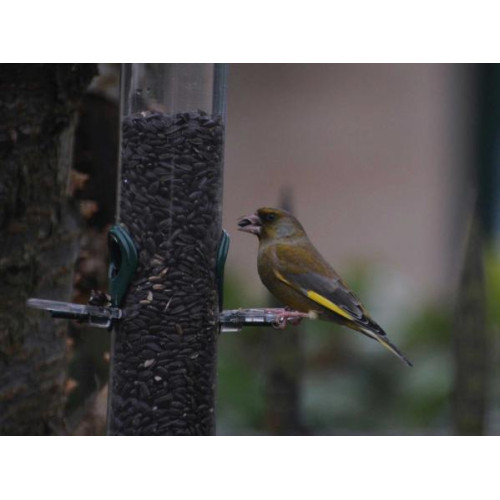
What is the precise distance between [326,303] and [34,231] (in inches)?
43.8

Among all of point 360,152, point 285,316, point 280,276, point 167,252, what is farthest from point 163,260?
point 360,152

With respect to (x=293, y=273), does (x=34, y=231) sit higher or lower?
higher

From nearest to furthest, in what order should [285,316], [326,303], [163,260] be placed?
[163,260]
[285,316]
[326,303]

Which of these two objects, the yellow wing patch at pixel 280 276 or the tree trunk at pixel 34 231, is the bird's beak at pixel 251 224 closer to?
the yellow wing patch at pixel 280 276

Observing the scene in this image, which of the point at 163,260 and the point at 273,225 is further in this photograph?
the point at 273,225

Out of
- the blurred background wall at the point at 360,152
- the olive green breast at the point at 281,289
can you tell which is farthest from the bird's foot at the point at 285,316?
the blurred background wall at the point at 360,152

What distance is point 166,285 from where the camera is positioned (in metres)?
3.77

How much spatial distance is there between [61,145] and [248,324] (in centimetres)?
97

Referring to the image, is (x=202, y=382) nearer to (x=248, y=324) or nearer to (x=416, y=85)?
(x=248, y=324)

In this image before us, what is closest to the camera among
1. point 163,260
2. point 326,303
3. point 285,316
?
point 163,260

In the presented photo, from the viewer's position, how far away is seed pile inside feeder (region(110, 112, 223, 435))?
3.73m

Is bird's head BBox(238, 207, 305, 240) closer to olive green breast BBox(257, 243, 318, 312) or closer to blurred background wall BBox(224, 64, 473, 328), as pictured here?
olive green breast BBox(257, 243, 318, 312)

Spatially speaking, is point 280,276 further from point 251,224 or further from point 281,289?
point 251,224

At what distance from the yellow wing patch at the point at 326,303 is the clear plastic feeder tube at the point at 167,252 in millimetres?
618
